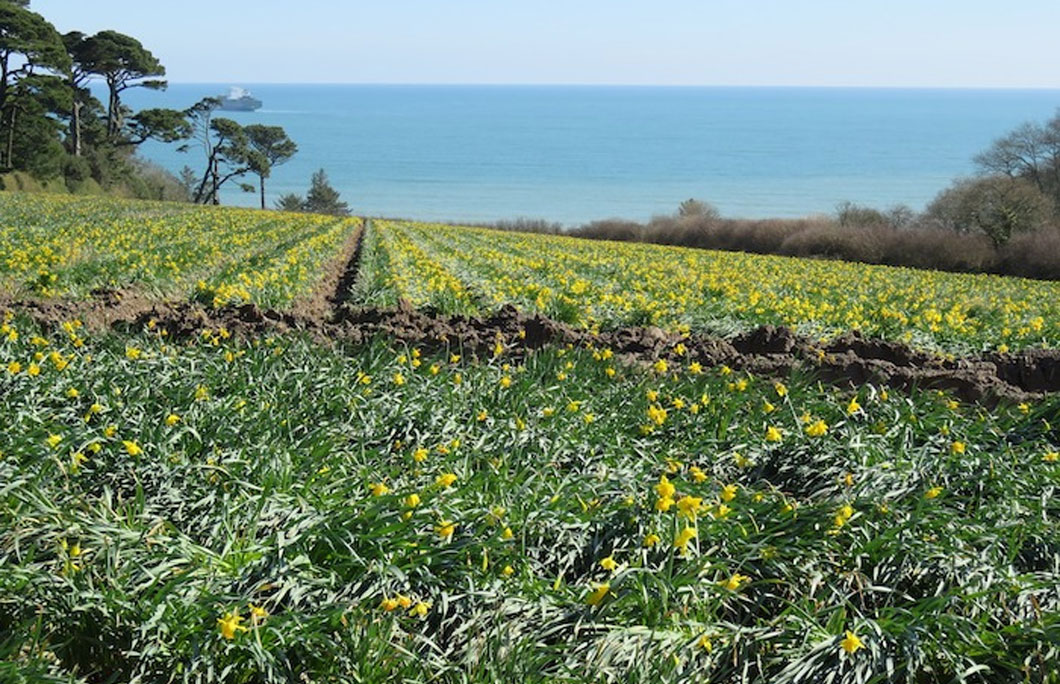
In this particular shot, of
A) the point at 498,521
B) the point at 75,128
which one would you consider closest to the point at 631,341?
the point at 498,521

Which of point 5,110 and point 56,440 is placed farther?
point 5,110

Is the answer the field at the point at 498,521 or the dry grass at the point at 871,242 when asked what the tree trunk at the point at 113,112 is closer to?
the dry grass at the point at 871,242

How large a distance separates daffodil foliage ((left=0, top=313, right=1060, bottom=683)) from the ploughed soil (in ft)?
5.50

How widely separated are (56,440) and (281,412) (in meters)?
1.19

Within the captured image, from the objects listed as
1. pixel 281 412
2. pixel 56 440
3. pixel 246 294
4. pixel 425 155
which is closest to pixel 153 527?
pixel 56 440

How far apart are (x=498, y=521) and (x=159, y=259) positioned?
35.8 feet

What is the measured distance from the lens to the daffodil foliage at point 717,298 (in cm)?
1004

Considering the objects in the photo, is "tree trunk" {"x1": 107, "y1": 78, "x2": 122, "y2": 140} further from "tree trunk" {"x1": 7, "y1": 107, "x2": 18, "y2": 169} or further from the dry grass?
the dry grass

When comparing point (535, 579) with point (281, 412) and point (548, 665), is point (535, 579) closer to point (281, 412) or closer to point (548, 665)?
point (548, 665)

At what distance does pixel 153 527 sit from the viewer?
3586 millimetres

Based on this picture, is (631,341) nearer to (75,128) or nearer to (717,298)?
(717,298)

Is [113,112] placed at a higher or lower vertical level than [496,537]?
higher

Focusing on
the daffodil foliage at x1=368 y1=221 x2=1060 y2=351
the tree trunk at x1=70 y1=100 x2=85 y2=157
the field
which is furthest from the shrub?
the tree trunk at x1=70 y1=100 x2=85 y2=157

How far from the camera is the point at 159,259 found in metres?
13.0
